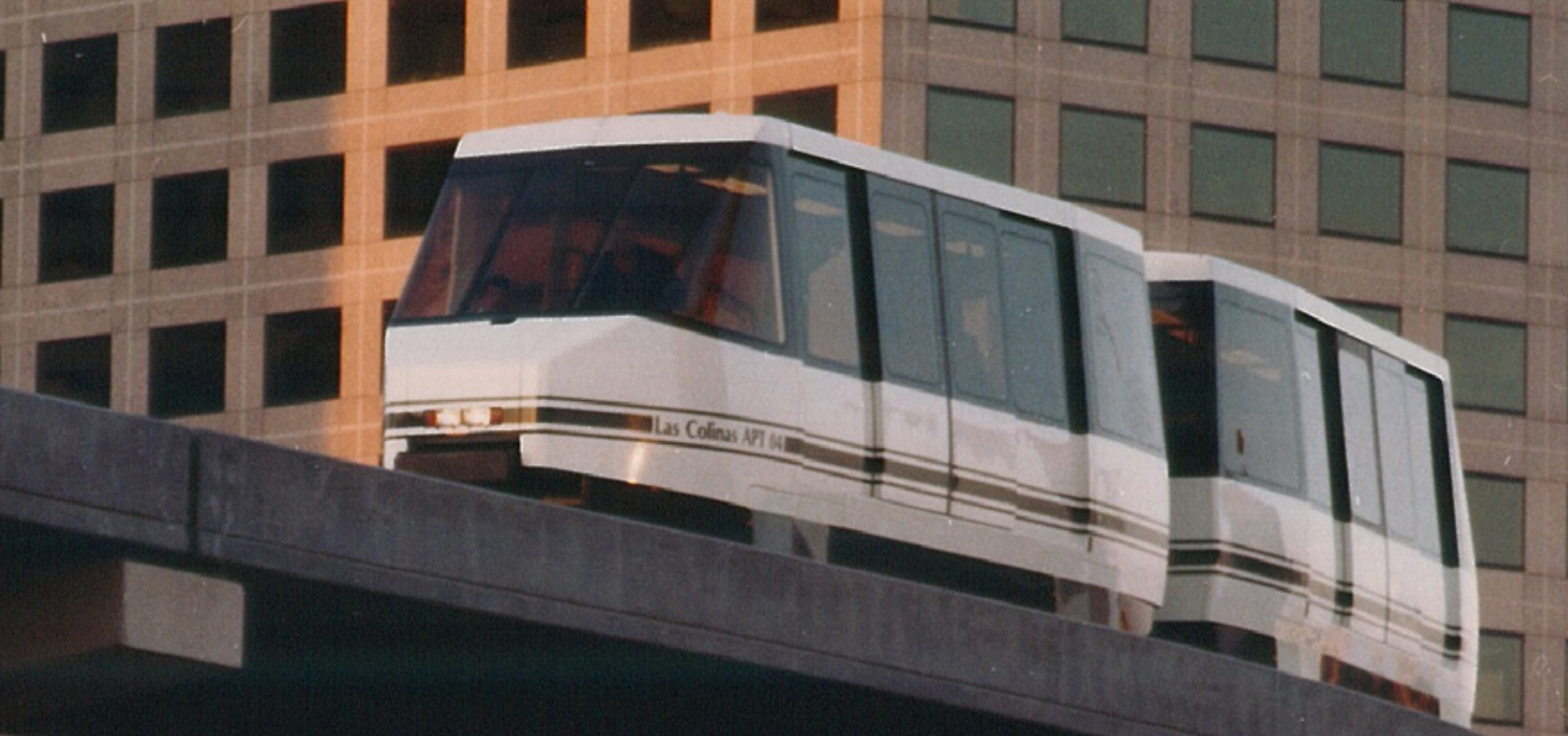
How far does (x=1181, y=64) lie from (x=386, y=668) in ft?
137

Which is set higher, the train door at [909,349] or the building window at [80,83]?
the building window at [80,83]

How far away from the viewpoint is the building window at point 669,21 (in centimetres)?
5762

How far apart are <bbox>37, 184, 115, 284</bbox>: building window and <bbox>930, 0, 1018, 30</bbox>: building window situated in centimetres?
1563

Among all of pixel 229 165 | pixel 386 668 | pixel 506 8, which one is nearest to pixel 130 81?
pixel 229 165

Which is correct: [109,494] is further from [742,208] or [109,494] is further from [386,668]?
[742,208]

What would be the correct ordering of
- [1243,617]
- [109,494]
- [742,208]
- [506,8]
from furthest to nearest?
[506,8] < [1243,617] < [742,208] < [109,494]

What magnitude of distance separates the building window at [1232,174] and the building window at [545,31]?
9.81 m

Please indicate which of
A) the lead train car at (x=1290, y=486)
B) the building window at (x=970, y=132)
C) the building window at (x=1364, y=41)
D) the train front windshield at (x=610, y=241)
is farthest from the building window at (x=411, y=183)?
the train front windshield at (x=610, y=241)

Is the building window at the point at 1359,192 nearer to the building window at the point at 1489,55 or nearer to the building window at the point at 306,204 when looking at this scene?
the building window at the point at 1489,55

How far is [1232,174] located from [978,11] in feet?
18.2

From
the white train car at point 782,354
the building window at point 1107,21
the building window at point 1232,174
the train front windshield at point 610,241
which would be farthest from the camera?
the building window at point 1232,174

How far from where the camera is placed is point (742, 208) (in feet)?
68.0

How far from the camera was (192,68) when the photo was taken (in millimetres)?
63625

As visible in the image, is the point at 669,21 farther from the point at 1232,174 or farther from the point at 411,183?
the point at 1232,174
